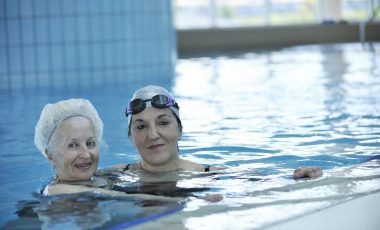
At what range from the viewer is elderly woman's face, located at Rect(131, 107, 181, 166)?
405cm

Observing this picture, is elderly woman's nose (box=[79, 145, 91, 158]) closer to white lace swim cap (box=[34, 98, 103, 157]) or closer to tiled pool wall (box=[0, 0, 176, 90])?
white lace swim cap (box=[34, 98, 103, 157])

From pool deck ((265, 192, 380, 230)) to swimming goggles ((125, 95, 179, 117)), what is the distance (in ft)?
4.14

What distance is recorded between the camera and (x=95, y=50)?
11977 millimetres

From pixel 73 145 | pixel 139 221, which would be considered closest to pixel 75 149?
pixel 73 145

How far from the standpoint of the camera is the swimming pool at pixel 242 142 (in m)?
3.42

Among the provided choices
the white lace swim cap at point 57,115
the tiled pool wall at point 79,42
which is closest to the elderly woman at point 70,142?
the white lace swim cap at point 57,115

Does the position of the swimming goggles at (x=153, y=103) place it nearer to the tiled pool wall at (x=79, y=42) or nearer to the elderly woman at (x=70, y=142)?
the elderly woman at (x=70, y=142)

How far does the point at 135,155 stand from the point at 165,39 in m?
7.11

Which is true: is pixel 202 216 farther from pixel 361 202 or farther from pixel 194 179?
pixel 194 179

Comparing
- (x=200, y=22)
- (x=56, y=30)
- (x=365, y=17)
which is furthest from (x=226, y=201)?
(x=365, y=17)

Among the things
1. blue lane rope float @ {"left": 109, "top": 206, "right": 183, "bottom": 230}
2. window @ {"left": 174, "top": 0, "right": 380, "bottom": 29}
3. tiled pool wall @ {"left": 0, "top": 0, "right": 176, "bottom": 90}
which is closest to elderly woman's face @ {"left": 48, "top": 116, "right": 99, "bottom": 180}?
blue lane rope float @ {"left": 109, "top": 206, "right": 183, "bottom": 230}

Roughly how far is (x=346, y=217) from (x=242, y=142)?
2672 mm

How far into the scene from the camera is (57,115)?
150 inches

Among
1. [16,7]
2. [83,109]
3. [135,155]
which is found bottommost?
[135,155]
